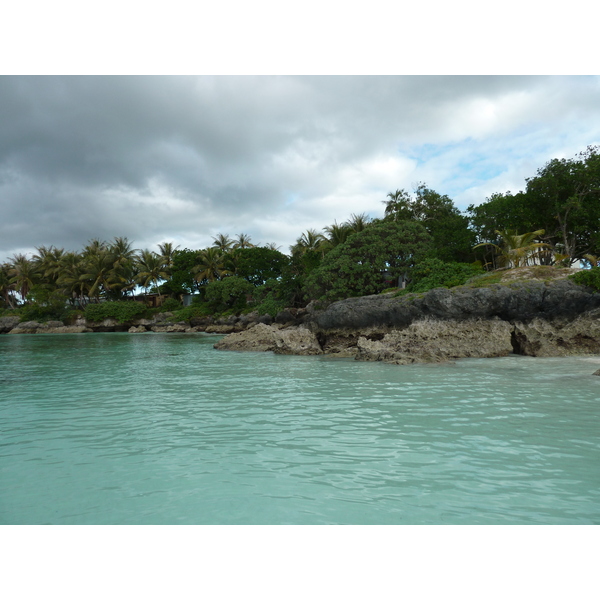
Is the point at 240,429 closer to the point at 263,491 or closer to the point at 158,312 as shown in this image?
the point at 263,491

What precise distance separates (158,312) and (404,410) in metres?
45.7

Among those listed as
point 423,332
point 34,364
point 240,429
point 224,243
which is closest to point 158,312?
point 224,243

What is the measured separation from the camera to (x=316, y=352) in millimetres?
17438

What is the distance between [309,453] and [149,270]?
51714mm

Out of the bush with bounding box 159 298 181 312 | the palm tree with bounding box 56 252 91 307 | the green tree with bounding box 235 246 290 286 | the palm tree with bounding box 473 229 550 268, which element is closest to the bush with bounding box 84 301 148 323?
the bush with bounding box 159 298 181 312

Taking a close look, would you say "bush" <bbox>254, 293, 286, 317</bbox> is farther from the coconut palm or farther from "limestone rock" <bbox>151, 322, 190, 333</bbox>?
the coconut palm

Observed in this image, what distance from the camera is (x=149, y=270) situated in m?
52.4

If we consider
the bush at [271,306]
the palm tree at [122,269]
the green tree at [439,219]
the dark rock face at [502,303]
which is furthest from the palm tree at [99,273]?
the dark rock face at [502,303]

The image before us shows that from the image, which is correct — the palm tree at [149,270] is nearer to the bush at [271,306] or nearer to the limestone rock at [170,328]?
the limestone rock at [170,328]

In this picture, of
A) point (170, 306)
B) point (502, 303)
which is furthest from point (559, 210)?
point (170, 306)

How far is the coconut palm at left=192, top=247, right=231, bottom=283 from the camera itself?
49656mm

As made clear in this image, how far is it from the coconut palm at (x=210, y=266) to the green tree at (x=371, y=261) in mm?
27612

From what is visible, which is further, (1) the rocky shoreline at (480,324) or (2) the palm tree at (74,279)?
(2) the palm tree at (74,279)

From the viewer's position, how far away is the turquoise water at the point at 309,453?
349cm
